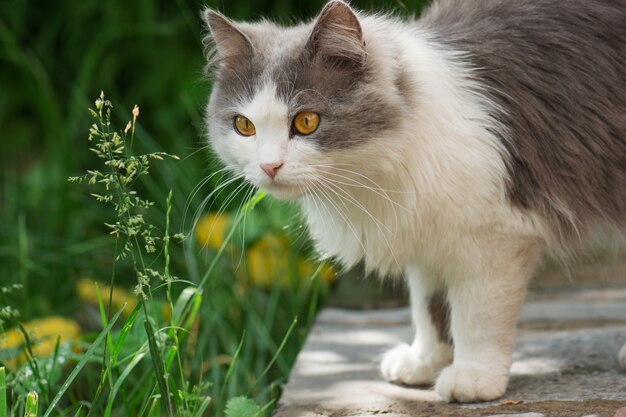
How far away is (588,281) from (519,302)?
1393 millimetres

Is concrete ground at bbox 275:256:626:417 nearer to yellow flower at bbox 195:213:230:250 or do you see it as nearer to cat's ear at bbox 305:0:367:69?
yellow flower at bbox 195:213:230:250

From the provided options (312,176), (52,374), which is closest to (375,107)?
(312,176)

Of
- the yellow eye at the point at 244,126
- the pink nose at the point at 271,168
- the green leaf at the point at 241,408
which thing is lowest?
the green leaf at the point at 241,408

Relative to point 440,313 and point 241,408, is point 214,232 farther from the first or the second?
point 241,408

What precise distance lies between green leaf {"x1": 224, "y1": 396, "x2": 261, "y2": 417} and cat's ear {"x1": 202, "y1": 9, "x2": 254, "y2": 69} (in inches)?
35.9

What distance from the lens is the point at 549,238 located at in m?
2.48

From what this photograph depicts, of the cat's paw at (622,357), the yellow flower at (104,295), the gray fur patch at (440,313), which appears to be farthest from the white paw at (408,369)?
the yellow flower at (104,295)

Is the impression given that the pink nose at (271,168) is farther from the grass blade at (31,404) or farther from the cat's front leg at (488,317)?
the grass blade at (31,404)

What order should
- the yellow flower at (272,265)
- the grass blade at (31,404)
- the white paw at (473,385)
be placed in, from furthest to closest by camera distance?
the yellow flower at (272,265)
the white paw at (473,385)
the grass blade at (31,404)

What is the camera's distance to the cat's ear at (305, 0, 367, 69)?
226cm

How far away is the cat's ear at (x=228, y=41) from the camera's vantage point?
96.5 inches

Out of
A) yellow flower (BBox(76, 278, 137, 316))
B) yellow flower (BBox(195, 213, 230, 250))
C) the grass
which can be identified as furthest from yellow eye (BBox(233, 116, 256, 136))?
yellow flower (BBox(76, 278, 137, 316))

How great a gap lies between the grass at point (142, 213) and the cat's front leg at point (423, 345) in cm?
46

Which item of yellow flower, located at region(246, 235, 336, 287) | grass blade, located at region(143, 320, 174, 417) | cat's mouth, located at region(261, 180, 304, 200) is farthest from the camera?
yellow flower, located at region(246, 235, 336, 287)
